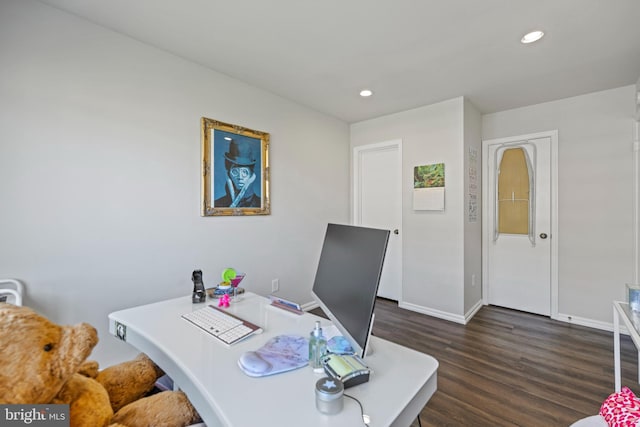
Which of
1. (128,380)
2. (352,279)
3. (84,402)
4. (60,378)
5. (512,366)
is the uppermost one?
(352,279)

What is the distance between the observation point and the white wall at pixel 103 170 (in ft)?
5.22

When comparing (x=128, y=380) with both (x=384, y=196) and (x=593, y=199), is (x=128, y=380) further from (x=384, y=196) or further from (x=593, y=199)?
(x=593, y=199)

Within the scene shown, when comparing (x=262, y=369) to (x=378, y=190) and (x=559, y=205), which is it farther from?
(x=559, y=205)

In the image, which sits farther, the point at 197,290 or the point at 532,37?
the point at 532,37

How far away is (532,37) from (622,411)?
7.38 ft

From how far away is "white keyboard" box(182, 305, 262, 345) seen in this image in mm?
1161

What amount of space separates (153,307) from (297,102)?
2.58m

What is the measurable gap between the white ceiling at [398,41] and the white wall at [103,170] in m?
0.21

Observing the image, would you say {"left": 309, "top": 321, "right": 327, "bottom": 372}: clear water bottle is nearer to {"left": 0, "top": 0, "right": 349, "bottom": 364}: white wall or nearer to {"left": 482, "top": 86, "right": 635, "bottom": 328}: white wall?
{"left": 0, "top": 0, "right": 349, "bottom": 364}: white wall

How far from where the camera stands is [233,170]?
2588mm

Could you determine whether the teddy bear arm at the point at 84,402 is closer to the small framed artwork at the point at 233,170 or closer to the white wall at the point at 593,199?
the small framed artwork at the point at 233,170

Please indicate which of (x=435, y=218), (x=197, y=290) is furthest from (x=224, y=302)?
(x=435, y=218)

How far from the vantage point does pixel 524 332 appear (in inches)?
110

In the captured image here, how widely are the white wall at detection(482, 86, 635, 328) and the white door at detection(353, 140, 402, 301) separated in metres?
1.70
